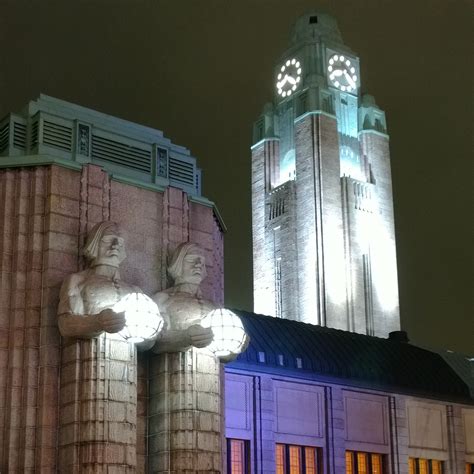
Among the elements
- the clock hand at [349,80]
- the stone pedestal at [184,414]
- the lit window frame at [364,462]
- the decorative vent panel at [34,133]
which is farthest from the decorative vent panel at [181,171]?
the clock hand at [349,80]

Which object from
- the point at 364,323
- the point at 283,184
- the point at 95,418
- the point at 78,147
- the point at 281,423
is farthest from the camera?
the point at 283,184

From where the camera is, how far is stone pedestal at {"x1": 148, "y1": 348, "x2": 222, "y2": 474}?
70.6 feet

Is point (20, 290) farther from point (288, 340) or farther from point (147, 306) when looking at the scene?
point (288, 340)

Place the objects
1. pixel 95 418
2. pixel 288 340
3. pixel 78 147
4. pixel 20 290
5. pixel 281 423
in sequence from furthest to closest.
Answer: pixel 288 340 → pixel 281 423 → pixel 78 147 → pixel 20 290 → pixel 95 418

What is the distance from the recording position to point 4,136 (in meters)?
23.2

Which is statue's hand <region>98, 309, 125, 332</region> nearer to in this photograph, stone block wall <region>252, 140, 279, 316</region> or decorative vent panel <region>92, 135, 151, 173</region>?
decorative vent panel <region>92, 135, 151, 173</region>

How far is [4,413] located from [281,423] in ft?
44.8

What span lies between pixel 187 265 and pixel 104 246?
7.43 feet

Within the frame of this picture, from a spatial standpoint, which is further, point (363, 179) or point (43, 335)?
point (363, 179)

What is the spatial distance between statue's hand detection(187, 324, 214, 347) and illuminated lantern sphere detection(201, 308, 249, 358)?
0.41m

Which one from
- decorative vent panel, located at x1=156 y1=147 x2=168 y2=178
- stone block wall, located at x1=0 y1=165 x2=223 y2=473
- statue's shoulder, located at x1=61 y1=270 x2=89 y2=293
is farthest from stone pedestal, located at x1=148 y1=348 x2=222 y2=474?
decorative vent panel, located at x1=156 y1=147 x2=168 y2=178

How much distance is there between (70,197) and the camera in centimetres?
2214

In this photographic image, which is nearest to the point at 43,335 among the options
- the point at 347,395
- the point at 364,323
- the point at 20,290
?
the point at 20,290

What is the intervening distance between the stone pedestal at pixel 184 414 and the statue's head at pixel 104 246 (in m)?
2.55
